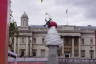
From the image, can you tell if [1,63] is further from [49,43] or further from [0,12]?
[49,43]

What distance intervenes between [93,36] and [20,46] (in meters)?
15.5

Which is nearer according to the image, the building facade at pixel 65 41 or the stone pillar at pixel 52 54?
the stone pillar at pixel 52 54

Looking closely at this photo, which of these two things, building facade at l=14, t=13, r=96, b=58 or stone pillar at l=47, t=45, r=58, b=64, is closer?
stone pillar at l=47, t=45, r=58, b=64

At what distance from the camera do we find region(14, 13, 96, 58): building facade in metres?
77.8

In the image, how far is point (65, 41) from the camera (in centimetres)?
7925

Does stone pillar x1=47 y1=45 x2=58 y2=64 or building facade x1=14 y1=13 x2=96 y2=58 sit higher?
stone pillar x1=47 y1=45 x2=58 y2=64

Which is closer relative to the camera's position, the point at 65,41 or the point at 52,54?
the point at 52,54

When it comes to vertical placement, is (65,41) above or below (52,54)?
below

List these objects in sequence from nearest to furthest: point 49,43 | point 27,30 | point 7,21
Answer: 1. point 7,21
2. point 49,43
3. point 27,30

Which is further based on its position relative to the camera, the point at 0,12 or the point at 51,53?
the point at 51,53

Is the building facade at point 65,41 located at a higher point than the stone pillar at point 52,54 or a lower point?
lower

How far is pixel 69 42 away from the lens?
7956cm

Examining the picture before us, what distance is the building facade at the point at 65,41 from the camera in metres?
77.8

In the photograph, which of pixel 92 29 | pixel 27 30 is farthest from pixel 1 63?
pixel 92 29
